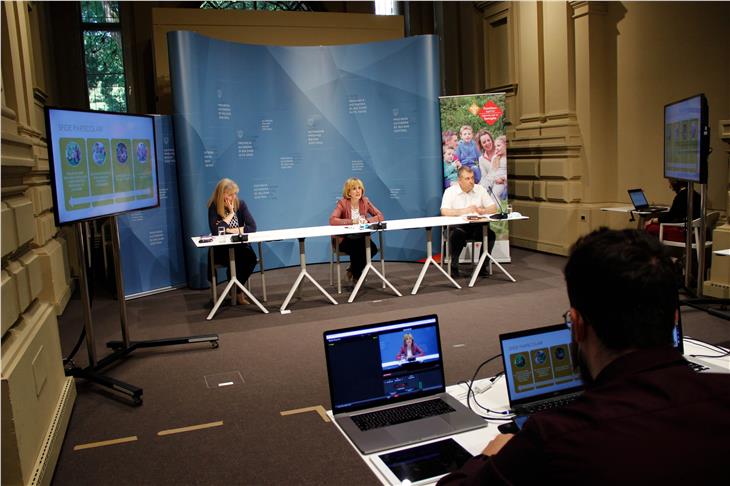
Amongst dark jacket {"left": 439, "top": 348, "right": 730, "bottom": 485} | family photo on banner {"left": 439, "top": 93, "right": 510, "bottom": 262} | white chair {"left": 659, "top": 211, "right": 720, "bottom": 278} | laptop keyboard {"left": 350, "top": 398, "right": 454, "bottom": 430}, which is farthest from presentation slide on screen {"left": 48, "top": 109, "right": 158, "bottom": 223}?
white chair {"left": 659, "top": 211, "right": 720, "bottom": 278}

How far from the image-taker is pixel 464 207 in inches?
276

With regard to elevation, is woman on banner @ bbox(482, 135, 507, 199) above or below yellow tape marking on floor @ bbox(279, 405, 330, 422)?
above

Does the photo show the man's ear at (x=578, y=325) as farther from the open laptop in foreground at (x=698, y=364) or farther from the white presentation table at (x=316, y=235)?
the white presentation table at (x=316, y=235)

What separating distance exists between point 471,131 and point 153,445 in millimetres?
5529

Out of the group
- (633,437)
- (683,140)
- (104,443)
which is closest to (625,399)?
(633,437)

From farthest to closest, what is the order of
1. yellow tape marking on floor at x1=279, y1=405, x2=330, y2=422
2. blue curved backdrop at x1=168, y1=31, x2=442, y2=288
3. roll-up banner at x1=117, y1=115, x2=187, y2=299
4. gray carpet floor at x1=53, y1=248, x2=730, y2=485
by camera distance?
blue curved backdrop at x1=168, y1=31, x2=442, y2=288 < roll-up banner at x1=117, y1=115, x2=187, y2=299 < yellow tape marking on floor at x1=279, y1=405, x2=330, y2=422 < gray carpet floor at x1=53, y1=248, x2=730, y2=485

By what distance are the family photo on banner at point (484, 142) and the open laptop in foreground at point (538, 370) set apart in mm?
5564

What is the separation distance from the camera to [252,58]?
761cm

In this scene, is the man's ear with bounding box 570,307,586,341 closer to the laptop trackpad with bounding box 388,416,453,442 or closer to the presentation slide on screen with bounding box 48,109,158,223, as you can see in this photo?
the laptop trackpad with bounding box 388,416,453,442

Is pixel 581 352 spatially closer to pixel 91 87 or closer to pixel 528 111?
pixel 528 111

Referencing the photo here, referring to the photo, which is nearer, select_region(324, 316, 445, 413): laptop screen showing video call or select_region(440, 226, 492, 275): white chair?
select_region(324, 316, 445, 413): laptop screen showing video call

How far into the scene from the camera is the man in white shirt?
6.89 metres

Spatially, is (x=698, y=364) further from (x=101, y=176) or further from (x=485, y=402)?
(x=101, y=176)

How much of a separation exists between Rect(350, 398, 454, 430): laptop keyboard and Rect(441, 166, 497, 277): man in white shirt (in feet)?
15.8
